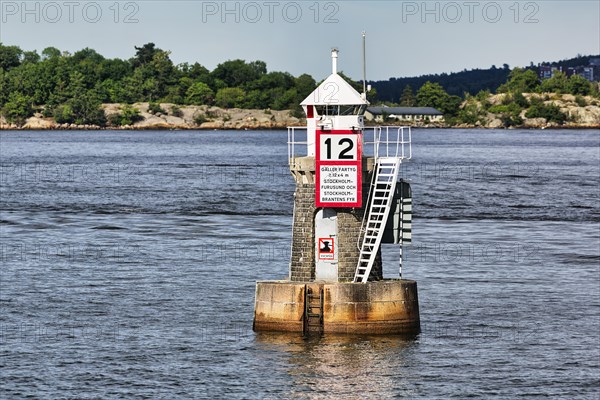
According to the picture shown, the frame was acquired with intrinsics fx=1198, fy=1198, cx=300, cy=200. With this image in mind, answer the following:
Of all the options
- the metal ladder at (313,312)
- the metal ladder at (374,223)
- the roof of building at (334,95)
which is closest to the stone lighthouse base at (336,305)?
the metal ladder at (313,312)

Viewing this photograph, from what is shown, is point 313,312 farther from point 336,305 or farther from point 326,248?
point 326,248

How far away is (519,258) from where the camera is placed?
60281 millimetres

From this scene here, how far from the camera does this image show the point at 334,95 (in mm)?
36844

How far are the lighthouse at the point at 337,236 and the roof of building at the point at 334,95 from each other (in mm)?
31

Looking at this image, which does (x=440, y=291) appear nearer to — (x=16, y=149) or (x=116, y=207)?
(x=116, y=207)

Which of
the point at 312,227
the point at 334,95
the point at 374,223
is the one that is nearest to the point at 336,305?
the point at 312,227

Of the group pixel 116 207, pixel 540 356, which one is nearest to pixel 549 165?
pixel 116 207

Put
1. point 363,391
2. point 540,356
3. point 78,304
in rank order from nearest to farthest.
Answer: point 363,391
point 540,356
point 78,304

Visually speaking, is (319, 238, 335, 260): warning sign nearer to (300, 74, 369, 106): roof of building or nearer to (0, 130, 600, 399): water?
(0, 130, 600, 399): water

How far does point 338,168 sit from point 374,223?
7.14ft

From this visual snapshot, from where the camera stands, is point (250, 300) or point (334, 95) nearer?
point (334, 95)

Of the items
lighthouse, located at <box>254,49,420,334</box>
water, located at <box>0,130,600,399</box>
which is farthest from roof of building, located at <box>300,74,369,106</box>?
water, located at <box>0,130,600,399</box>

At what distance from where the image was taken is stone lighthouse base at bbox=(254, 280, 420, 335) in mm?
36531

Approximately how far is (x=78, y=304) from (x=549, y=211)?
46.4 m
